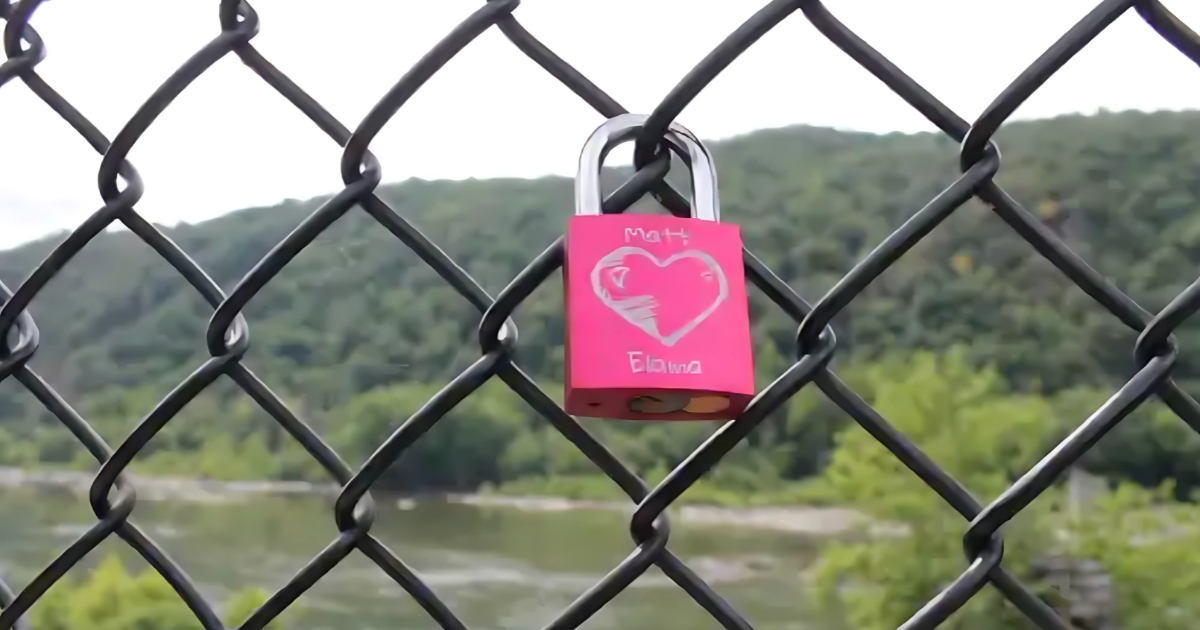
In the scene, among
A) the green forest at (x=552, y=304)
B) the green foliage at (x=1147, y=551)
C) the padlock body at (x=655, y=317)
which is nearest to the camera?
the padlock body at (x=655, y=317)

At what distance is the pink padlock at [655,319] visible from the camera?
0.43 meters

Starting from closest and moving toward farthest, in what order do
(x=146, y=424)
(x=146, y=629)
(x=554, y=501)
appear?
(x=146, y=424) → (x=554, y=501) → (x=146, y=629)

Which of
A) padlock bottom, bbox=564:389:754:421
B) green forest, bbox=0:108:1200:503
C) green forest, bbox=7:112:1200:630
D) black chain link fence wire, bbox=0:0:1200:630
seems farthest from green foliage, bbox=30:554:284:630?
padlock bottom, bbox=564:389:754:421

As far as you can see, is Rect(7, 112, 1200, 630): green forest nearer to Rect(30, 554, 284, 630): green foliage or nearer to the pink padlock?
Rect(30, 554, 284, 630): green foliage

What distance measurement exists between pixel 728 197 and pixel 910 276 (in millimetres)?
159

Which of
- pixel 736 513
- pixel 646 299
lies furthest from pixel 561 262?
pixel 736 513

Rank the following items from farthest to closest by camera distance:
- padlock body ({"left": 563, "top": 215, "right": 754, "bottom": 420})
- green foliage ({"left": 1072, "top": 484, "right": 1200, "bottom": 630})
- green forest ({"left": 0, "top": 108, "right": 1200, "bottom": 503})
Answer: green foliage ({"left": 1072, "top": 484, "right": 1200, "bottom": 630})
green forest ({"left": 0, "top": 108, "right": 1200, "bottom": 503})
padlock body ({"left": 563, "top": 215, "right": 754, "bottom": 420})

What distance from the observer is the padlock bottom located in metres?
0.43

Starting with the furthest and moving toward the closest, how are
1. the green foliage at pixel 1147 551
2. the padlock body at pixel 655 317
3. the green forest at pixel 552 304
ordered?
the green foliage at pixel 1147 551
the green forest at pixel 552 304
the padlock body at pixel 655 317

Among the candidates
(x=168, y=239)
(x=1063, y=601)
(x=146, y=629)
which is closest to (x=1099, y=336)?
(x=1063, y=601)

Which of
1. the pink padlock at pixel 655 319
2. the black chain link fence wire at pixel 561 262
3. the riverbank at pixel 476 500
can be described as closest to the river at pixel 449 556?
the riverbank at pixel 476 500

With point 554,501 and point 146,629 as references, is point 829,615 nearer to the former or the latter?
point 554,501

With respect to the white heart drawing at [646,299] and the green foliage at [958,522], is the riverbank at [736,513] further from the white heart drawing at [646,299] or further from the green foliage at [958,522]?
the white heart drawing at [646,299]

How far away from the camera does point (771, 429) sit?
0.62 metres
